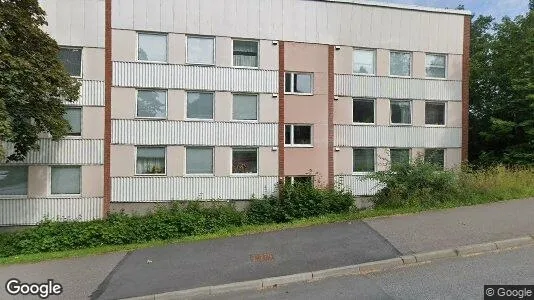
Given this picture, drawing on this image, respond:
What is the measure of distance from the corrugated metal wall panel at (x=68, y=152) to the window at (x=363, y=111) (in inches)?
442

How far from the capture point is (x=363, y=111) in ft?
57.8

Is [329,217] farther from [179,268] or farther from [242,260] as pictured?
[179,268]

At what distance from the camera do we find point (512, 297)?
487cm

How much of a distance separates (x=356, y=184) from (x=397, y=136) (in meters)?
3.11

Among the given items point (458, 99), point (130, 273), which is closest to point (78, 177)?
point (130, 273)

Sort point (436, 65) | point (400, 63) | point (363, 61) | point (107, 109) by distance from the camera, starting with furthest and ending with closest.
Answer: point (436, 65), point (400, 63), point (363, 61), point (107, 109)

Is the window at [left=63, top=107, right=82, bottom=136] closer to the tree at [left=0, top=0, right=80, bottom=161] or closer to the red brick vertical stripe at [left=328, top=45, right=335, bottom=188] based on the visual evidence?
the tree at [left=0, top=0, right=80, bottom=161]

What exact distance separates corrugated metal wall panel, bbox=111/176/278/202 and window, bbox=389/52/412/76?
7.91 metres

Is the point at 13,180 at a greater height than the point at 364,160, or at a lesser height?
lesser

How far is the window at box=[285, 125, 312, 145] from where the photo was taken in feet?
55.0

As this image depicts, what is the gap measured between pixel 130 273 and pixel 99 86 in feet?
33.3

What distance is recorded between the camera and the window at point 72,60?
14.7 m

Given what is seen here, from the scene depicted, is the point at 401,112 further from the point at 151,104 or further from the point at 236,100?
the point at 151,104

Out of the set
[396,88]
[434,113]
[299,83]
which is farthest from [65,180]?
[434,113]
